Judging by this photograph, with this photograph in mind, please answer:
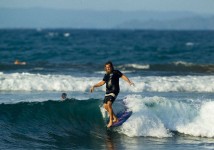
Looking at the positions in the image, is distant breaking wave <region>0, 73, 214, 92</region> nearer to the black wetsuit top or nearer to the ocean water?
the ocean water

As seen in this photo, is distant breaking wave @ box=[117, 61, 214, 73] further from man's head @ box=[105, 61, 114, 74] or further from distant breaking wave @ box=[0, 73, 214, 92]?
man's head @ box=[105, 61, 114, 74]

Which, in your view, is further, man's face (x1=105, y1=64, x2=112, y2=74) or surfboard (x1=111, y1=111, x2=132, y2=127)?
surfboard (x1=111, y1=111, x2=132, y2=127)

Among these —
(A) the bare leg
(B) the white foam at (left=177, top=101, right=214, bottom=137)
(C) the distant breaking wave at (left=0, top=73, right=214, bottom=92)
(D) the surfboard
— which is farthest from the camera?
(C) the distant breaking wave at (left=0, top=73, right=214, bottom=92)

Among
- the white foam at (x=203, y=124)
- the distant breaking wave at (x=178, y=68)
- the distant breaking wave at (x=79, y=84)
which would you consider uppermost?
the distant breaking wave at (x=178, y=68)

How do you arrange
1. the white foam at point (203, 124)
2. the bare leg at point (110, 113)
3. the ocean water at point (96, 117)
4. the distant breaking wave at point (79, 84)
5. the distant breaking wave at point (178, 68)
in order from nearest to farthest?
the ocean water at point (96, 117) → the bare leg at point (110, 113) → the white foam at point (203, 124) → the distant breaking wave at point (79, 84) → the distant breaking wave at point (178, 68)

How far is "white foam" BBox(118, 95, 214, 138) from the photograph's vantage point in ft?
47.4

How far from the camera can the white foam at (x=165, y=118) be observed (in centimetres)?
1445

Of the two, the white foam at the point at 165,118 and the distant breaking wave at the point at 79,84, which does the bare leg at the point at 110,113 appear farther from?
the distant breaking wave at the point at 79,84

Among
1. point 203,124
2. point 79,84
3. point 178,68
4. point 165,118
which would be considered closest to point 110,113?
point 165,118

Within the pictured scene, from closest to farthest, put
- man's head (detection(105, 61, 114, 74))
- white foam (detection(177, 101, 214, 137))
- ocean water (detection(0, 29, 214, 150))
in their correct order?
ocean water (detection(0, 29, 214, 150)) < man's head (detection(105, 61, 114, 74)) < white foam (detection(177, 101, 214, 137))

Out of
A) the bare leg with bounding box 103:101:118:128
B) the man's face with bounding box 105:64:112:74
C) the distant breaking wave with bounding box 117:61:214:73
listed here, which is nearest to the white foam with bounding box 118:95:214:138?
the bare leg with bounding box 103:101:118:128

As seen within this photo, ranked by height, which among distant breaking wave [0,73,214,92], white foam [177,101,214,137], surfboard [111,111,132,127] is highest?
distant breaking wave [0,73,214,92]

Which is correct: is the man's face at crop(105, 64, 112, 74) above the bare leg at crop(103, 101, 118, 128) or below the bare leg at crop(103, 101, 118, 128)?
above

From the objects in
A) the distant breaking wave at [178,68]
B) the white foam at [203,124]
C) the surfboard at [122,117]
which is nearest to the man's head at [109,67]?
the surfboard at [122,117]
